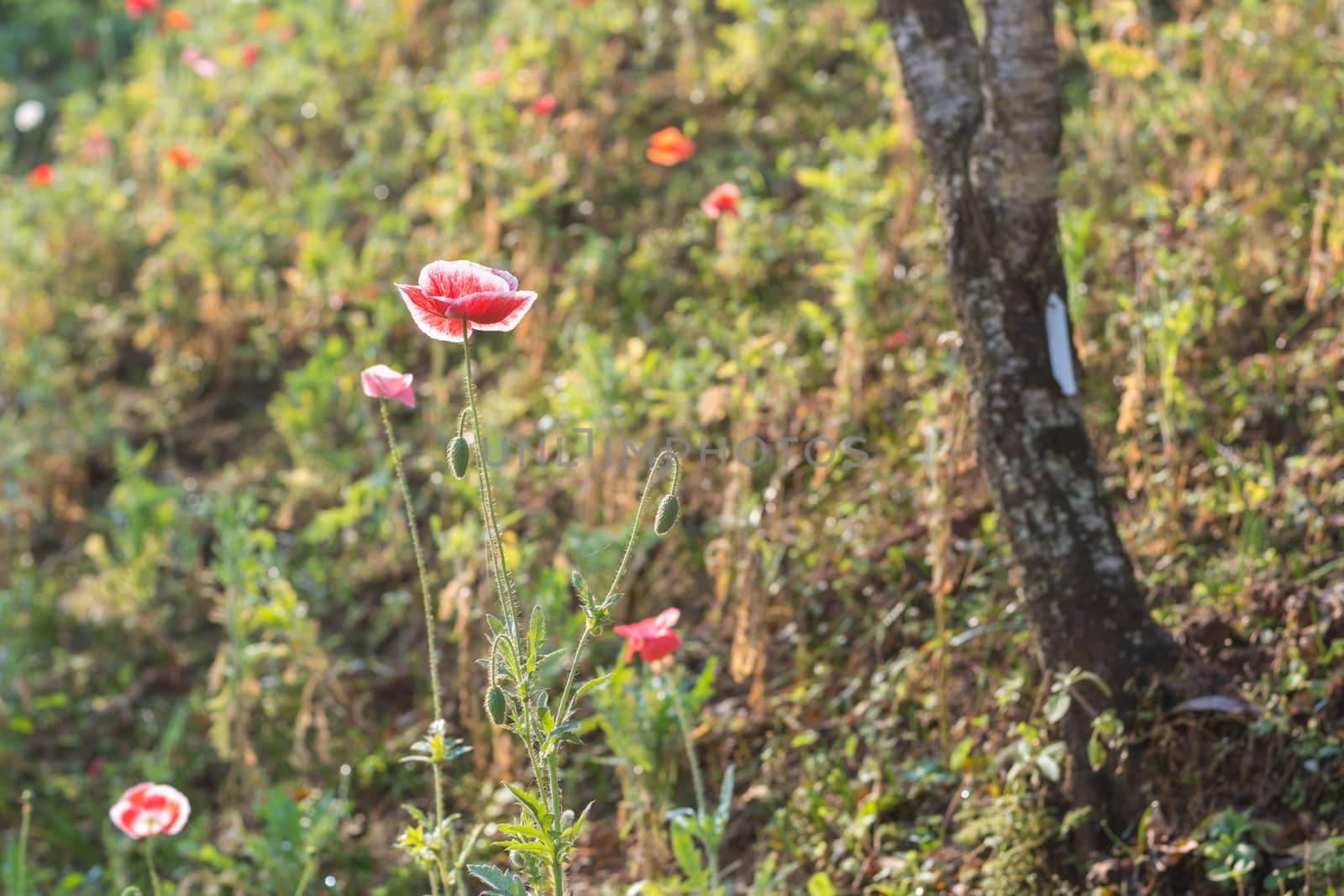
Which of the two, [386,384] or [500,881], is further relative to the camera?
[386,384]

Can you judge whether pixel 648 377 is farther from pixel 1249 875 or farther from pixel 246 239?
pixel 246 239

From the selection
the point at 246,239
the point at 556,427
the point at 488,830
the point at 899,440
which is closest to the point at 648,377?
the point at 556,427

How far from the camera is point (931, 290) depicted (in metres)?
3.81

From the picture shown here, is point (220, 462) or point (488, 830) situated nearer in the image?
point (488, 830)

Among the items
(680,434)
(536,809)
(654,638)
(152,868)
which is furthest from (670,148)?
(536,809)

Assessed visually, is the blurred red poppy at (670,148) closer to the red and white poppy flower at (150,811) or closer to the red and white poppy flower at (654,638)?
the red and white poppy flower at (654,638)

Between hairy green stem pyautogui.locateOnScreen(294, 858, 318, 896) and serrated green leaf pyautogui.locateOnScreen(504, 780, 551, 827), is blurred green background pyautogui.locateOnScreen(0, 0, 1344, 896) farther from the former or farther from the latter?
serrated green leaf pyautogui.locateOnScreen(504, 780, 551, 827)

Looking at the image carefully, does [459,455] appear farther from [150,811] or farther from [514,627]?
[150,811]

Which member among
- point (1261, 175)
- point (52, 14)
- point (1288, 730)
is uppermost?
point (52, 14)

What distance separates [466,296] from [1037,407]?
1.19 meters

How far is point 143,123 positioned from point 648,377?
4.05 metres

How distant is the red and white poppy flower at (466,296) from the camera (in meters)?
1.62

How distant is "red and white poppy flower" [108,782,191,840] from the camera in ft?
7.82

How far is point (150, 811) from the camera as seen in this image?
243cm
